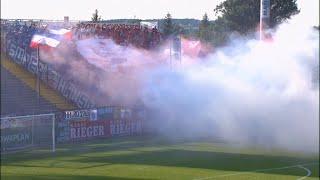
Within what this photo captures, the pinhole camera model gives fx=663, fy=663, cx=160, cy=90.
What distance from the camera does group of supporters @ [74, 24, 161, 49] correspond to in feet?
126

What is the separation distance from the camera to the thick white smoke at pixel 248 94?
800 inches

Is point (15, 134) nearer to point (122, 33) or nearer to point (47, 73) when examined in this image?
point (47, 73)

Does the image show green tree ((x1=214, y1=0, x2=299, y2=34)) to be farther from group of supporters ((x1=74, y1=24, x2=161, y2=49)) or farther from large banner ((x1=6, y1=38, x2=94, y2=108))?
large banner ((x1=6, y1=38, x2=94, y2=108))

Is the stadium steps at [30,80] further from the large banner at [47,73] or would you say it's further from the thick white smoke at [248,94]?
the thick white smoke at [248,94]

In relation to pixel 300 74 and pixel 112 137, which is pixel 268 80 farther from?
pixel 112 137

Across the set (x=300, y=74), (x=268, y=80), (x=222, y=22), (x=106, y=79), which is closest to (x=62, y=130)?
(x=106, y=79)

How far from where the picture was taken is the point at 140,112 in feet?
108

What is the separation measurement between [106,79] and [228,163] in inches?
570

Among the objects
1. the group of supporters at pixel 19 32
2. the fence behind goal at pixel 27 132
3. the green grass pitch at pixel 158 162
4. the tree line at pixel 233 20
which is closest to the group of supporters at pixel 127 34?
the tree line at pixel 233 20

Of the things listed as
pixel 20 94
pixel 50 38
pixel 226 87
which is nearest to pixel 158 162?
pixel 226 87

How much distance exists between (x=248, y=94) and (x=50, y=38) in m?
13.9

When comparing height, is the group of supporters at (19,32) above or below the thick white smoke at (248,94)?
above

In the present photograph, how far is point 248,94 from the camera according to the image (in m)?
25.3

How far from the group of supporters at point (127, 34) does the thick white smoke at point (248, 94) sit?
4.17m
